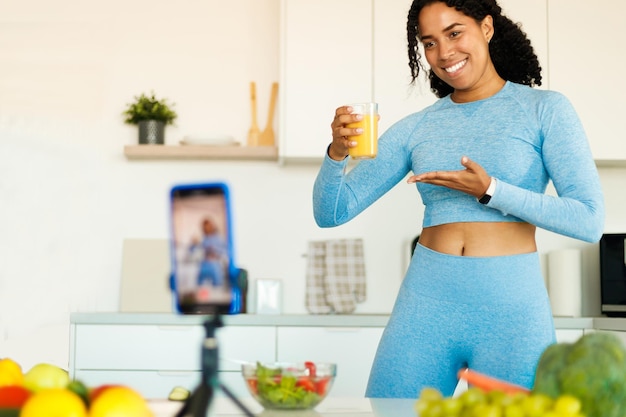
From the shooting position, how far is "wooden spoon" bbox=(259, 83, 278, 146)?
3795 mm

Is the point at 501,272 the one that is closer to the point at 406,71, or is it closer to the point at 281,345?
the point at 281,345

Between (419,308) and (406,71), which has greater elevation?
(406,71)

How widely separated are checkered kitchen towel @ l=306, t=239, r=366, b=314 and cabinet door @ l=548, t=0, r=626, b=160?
1124 mm

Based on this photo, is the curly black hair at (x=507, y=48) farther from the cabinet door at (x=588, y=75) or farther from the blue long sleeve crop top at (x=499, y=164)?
the cabinet door at (x=588, y=75)

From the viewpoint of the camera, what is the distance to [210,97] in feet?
12.8

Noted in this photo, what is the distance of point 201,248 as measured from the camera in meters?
0.76

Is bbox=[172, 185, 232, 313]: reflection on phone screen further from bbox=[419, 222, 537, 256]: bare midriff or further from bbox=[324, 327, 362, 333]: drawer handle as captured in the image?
bbox=[324, 327, 362, 333]: drawer handle

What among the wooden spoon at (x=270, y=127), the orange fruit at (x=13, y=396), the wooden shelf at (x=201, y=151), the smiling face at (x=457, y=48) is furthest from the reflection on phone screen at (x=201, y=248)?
the wooden spoon at (x=270, y=127)

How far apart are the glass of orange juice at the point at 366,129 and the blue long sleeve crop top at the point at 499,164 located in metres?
0.16

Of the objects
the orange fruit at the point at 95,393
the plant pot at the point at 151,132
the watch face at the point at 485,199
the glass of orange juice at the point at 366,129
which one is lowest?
the orange fruit at the point at 95,393

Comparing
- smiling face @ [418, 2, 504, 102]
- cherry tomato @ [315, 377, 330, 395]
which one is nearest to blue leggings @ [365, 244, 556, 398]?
smiling face @ [418, 2, 504, 102]

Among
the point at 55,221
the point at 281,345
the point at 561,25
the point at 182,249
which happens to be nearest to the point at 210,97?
the point at 55,221

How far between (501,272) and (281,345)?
1652mm

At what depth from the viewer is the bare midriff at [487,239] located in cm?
185
